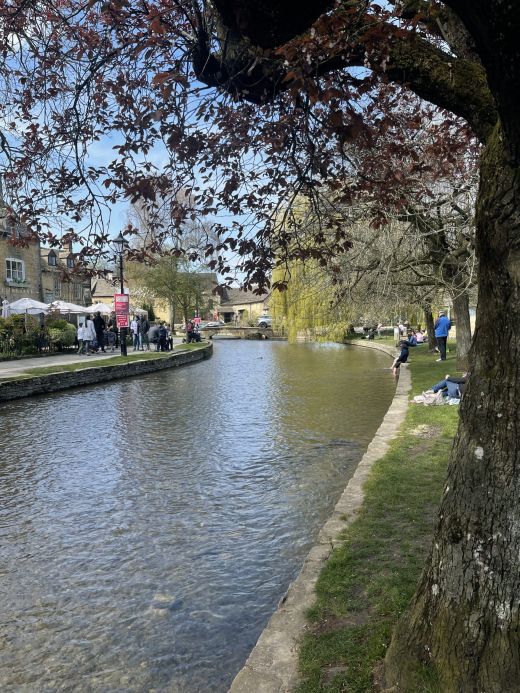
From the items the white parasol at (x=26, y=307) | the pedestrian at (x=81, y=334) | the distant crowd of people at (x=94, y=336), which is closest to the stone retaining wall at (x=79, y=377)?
the distant crowd of people at (x=94, y=336)

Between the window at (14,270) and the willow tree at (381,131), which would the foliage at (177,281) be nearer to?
the window at (14,270)

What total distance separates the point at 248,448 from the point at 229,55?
21.9ft

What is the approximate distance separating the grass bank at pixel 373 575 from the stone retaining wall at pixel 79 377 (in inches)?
433

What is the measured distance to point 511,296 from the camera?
246cm

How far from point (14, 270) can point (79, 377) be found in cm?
2425

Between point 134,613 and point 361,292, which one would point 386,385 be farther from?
point 134,613

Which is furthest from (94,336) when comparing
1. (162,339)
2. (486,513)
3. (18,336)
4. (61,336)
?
(486,513)

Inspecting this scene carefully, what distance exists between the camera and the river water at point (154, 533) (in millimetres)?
3752

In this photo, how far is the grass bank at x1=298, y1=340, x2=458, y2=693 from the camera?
2.91 m

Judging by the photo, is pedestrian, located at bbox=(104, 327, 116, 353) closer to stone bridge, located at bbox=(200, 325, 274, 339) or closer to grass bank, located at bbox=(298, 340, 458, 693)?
grass bank, located at bbox=(298, 340, 458, 693)

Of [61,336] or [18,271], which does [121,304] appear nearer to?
[61,336]

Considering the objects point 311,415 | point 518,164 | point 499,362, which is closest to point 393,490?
point 499,362

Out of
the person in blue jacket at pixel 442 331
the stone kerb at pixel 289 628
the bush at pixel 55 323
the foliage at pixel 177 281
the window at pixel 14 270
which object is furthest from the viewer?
the foliage at pixel 177 281

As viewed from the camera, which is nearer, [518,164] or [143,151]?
[518,164]
